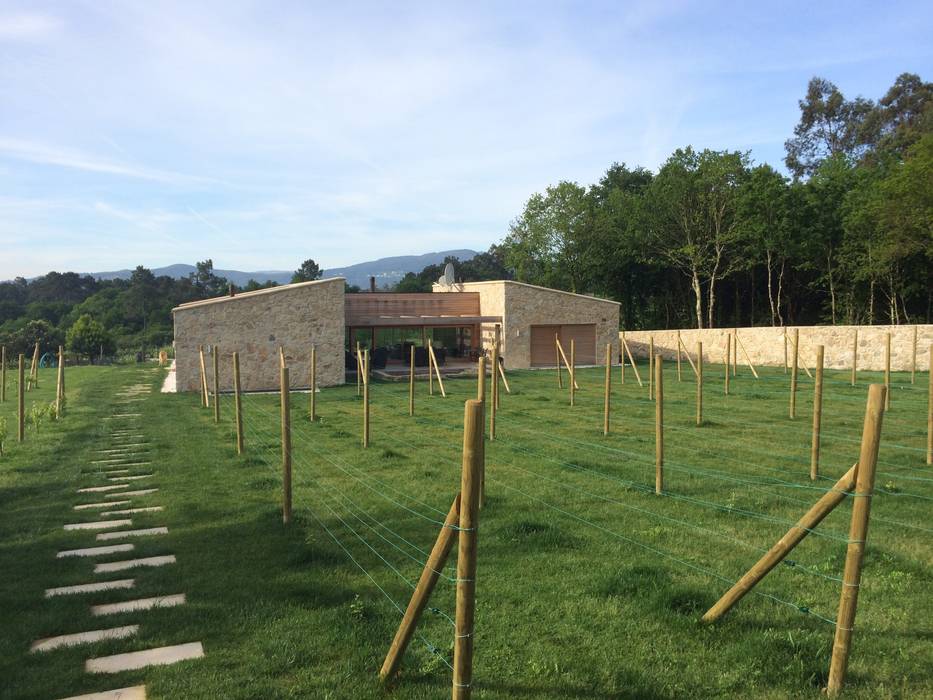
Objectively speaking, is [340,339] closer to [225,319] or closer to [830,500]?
[225,319]

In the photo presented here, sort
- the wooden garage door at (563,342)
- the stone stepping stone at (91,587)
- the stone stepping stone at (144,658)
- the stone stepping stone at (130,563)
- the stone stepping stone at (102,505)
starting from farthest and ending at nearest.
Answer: the wooden garage door at (563,342) → the stone stepping stone at (102,505) → the stone stepping stone at (130,563) → the stone stepping stone at (91,587) → the stone stepping stone at (144,658)

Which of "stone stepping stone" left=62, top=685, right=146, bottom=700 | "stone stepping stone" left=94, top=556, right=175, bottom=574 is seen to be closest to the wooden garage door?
"stone stepping stone" left=94, top=556, right=175, bottom=574

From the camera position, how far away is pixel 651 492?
807cm

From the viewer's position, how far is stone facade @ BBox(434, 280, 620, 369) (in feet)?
96.9

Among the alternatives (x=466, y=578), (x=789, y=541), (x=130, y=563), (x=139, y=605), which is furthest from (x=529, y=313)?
(x=466, y=578)

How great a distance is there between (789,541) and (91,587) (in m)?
5.44

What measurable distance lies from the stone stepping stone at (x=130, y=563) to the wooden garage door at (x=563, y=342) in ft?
82.0

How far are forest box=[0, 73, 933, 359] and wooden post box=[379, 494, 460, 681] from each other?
3509 cm

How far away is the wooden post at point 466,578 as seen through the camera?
3.19m

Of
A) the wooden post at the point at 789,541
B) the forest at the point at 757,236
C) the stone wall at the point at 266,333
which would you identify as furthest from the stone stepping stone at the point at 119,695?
→ the forest at the point at 757,236

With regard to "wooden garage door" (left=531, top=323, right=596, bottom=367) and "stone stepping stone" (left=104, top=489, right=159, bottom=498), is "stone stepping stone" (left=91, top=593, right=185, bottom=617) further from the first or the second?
"wooden garage door" (left=531, top=323, right=596, bottom=367)

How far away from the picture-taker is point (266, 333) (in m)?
23.1

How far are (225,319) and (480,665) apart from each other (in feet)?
66.3

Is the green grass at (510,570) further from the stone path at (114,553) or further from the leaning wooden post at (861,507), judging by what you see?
the leaning wooden post at (861,507)
